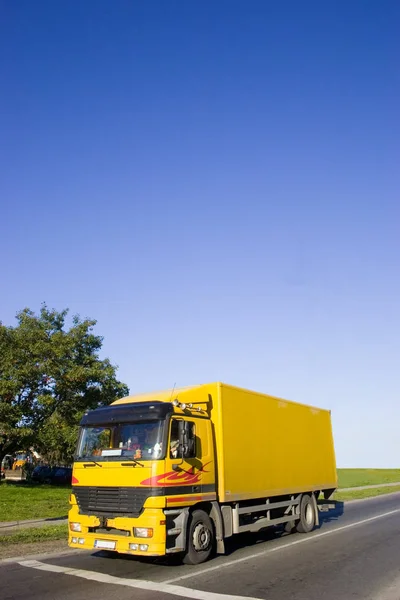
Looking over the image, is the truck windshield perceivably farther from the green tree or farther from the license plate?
the green tree

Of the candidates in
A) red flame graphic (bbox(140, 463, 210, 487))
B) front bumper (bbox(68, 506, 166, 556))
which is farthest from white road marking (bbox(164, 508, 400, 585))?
red flame graphic (bbox(140, 463, 210, 487))

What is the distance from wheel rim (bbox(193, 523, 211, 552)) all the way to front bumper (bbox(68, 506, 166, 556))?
1021mm

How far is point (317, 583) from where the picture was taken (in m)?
7.85

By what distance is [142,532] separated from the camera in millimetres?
8445

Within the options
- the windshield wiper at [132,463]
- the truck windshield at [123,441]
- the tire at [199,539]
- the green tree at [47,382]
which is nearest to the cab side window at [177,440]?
the truck windshield at [123,441]

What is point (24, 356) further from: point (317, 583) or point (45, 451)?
point (317, 583)

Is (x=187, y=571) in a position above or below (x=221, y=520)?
below

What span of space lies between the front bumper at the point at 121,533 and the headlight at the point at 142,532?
0.05m

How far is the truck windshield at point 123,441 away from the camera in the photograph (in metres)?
9.00

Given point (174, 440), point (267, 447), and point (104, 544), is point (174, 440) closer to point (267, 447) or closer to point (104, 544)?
point (104, 544)

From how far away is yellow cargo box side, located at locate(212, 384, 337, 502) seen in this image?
411 inches

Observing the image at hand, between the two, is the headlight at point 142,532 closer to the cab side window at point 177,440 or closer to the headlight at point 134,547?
the headlight at point 134,547

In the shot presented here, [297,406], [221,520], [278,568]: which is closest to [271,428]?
[297,406]

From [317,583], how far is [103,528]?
3.83 m
